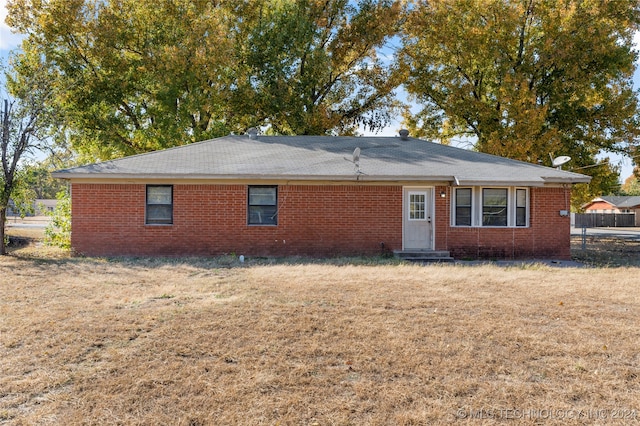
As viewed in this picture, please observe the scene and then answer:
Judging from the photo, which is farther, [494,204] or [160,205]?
[494,204]

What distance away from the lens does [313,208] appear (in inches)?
506

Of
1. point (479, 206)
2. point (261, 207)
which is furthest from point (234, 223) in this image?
point (479, 206)

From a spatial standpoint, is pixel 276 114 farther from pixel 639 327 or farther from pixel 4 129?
pixel 639 327

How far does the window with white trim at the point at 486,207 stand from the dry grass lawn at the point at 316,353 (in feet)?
16.8

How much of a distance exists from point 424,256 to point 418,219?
1.21 meters

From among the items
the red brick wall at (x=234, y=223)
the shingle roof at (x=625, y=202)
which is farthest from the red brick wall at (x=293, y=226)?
the shingle roof at (x=625, y=202)

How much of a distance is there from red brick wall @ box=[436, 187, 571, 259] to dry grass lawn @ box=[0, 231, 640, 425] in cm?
495

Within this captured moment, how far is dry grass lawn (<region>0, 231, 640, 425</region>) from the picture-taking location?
3.55 meters

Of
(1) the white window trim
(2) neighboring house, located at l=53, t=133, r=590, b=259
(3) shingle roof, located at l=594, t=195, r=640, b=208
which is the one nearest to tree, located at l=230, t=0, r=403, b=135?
(2) neighboring house, located at l=53, t=133, r=590, b=259

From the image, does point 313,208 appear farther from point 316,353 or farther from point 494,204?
point 316,353

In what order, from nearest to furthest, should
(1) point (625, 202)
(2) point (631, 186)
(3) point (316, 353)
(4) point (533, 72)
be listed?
(3) point (316, 353) < (4) point (533, 72) < (1) point (625, 202) < (2) point (631, 186)

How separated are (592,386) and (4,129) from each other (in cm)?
1466

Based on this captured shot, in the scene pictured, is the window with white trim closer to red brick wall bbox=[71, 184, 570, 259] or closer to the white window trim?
the white window trim

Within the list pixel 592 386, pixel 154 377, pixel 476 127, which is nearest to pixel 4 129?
pixel 154 377
